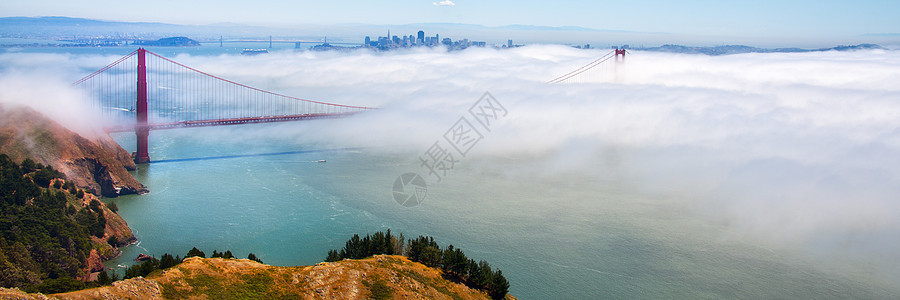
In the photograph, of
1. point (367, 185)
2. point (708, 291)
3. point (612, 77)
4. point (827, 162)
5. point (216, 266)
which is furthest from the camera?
point (612, 77)

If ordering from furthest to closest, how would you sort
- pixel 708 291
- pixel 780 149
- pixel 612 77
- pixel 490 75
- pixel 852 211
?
pixel 490 75, pixel 612 77, pixel 780 149, pixel 852 211, pixel 708 291

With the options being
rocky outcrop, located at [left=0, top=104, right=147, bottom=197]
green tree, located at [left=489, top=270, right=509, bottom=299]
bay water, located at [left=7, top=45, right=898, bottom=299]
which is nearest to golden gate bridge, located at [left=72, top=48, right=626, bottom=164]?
bay water, located at [left=7, top=45, right=898, bottom=299]

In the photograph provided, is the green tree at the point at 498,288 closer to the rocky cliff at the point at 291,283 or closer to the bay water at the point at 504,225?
the rocky cliff at the point at 291,283

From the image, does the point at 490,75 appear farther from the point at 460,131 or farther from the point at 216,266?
the point at 216,266

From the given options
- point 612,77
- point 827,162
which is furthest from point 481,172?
point 612,77

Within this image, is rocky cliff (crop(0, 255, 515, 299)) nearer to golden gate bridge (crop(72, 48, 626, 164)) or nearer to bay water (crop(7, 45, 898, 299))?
bay water (crop(7, 45, 898, 299))

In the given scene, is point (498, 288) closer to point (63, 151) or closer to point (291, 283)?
point (291, 283)
